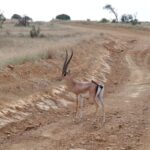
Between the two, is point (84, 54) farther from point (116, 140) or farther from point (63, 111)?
point (116, 140)

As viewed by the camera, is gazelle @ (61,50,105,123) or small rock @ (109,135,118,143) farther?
gazelle @ (61,50,105,123)

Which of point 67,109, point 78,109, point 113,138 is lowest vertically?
point 67,109

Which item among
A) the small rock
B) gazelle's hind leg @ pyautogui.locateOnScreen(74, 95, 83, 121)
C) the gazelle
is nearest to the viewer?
the small rock

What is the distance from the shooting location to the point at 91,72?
21.8 m

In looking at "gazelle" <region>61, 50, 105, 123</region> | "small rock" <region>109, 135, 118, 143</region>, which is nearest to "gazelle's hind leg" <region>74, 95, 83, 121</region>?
"gazelle" <region>61, 50, 105, 123</region>

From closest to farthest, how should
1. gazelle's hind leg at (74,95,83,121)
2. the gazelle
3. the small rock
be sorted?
the small rock < the gazelle < gazelle's hind leg at (74,95,83,121)

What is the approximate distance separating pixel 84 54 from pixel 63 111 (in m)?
11.1

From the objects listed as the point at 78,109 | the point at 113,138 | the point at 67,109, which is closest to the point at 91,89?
the point at 78,109

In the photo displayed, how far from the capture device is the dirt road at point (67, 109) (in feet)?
37.0

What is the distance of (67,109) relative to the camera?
15625 millimetres

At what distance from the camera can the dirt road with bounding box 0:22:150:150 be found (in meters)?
11.3

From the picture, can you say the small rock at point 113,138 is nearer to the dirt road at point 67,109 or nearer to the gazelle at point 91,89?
the dirt road at point 67,109

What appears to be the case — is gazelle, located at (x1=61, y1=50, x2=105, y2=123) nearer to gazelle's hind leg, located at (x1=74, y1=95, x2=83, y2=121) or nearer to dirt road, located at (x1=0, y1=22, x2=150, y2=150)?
gazelle's hind leg, located at (x1=74, y1=95, x2=83, y2=121)

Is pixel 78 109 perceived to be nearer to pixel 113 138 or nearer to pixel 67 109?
pixel 67 109
